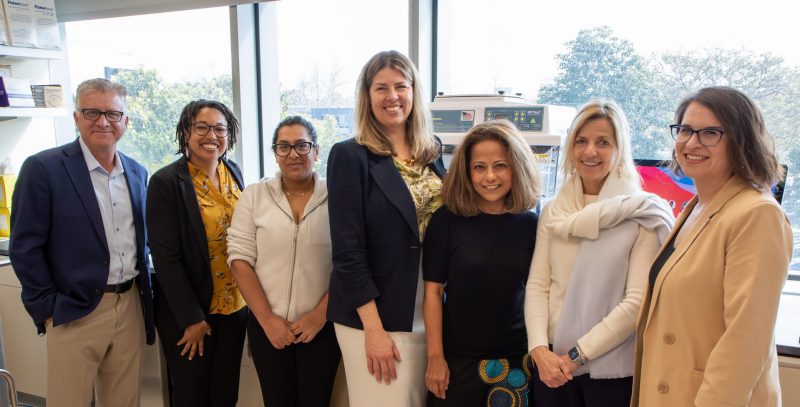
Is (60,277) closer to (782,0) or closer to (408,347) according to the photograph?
(408,347)

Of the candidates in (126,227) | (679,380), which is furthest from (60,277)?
(679,380)

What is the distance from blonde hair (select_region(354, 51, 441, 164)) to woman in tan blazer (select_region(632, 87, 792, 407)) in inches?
28.5

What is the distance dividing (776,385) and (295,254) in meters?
1.40

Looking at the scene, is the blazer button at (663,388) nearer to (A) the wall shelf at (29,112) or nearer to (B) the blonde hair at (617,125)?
(B) the blonde hair at (617,125)

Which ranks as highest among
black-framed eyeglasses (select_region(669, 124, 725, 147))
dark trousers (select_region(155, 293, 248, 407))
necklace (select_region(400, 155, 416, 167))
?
black-framed eyeglasses (select_region(669, 124, 725, 147))

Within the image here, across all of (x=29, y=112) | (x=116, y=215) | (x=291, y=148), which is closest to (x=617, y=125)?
(x=291, y=148)

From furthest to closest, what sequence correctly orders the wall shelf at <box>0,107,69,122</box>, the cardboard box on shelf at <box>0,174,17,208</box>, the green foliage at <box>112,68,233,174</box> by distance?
the green foliage at <box>112,68,233,174</box> → the cardboard box on shelf at <box>0,174,17,208</box> → the wall shelf at <box>0,107,69,122</box>

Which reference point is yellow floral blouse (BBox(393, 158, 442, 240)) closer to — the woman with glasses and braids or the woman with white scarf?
the woman with white scarf

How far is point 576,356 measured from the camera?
145cm

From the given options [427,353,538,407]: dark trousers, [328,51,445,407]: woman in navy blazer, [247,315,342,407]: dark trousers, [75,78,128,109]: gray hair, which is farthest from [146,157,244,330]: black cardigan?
[427,353,538,407]: dark trousers

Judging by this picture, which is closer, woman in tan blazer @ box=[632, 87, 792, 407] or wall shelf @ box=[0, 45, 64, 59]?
woman in tan blazer @ box=[632, 87, 792, 407]

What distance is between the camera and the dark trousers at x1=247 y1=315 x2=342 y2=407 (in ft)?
6.29

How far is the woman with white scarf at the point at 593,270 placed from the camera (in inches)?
56.6

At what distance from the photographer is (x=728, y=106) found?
1.20 metres
